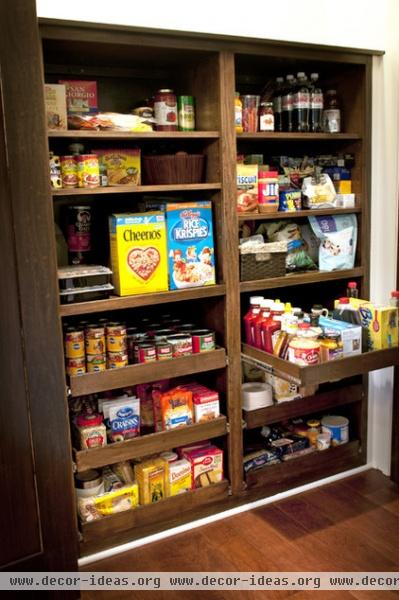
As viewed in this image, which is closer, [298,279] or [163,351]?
[163,351]

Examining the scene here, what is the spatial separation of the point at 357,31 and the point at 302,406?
156 cm

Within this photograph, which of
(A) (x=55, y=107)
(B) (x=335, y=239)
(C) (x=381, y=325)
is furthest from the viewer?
(B) (x=335, y=239)

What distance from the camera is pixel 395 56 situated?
239cm

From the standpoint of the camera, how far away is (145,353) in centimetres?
217

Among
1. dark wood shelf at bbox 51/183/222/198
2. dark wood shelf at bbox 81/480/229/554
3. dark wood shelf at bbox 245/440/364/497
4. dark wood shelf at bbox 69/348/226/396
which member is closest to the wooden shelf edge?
dark wood shelf at bbox 81/480/229/554

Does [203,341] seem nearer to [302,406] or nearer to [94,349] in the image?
[94,349]

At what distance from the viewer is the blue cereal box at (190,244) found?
2.17 meters

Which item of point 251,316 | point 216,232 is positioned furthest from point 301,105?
point 251,316

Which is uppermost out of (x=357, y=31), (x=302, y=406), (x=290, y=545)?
(x=357, y=31)

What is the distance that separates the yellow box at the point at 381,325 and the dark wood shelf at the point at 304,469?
629 millimetres

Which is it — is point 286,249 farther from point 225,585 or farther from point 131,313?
point 225,585

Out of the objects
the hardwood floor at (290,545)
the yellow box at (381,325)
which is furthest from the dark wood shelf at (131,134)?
the hardwood floor at (290,545)

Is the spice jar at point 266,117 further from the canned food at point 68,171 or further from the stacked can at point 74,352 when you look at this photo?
the stacked can at point 74,352

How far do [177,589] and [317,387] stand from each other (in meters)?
1.08
